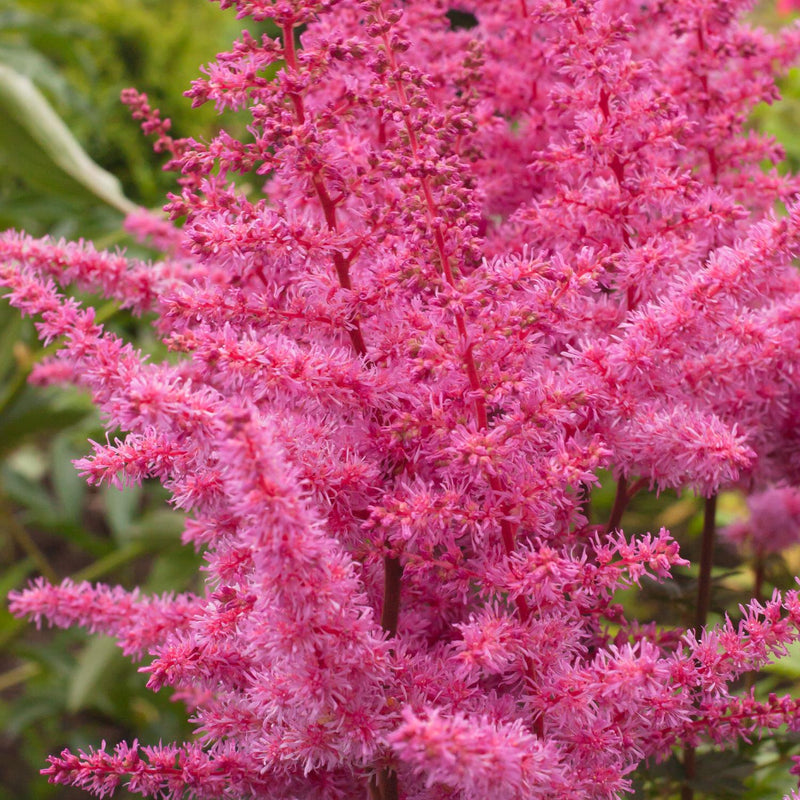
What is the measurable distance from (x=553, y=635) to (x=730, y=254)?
0.73 feet

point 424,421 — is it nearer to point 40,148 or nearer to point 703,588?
point 703,588

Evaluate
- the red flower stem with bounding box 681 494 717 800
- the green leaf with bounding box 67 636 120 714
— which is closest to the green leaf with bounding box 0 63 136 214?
the green leaf with bounding box 67 636 120 714

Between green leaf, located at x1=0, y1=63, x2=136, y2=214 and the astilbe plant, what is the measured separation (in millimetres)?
559

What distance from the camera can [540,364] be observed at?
0.52 metres

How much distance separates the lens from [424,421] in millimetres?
490

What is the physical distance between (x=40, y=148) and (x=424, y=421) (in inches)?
31.0

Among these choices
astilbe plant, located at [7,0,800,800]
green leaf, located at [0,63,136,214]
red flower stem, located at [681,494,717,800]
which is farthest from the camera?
green leaf, located at [0,63,136,214]

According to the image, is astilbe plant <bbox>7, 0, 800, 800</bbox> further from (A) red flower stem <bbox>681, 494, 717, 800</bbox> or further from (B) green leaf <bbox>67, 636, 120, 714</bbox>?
(B) green leaf <bbox>67, 636, 120, 714</bbox>

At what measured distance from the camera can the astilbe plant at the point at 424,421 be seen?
1.51 ft

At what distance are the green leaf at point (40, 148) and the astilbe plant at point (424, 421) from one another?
56 centimetres

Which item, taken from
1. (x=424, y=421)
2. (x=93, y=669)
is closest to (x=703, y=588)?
(x=424, y=421)

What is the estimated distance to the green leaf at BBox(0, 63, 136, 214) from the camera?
1.06 m

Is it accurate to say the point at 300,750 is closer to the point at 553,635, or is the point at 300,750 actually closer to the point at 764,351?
the point at 553,635

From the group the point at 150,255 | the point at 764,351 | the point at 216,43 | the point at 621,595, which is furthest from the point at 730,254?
the point at 216,43
